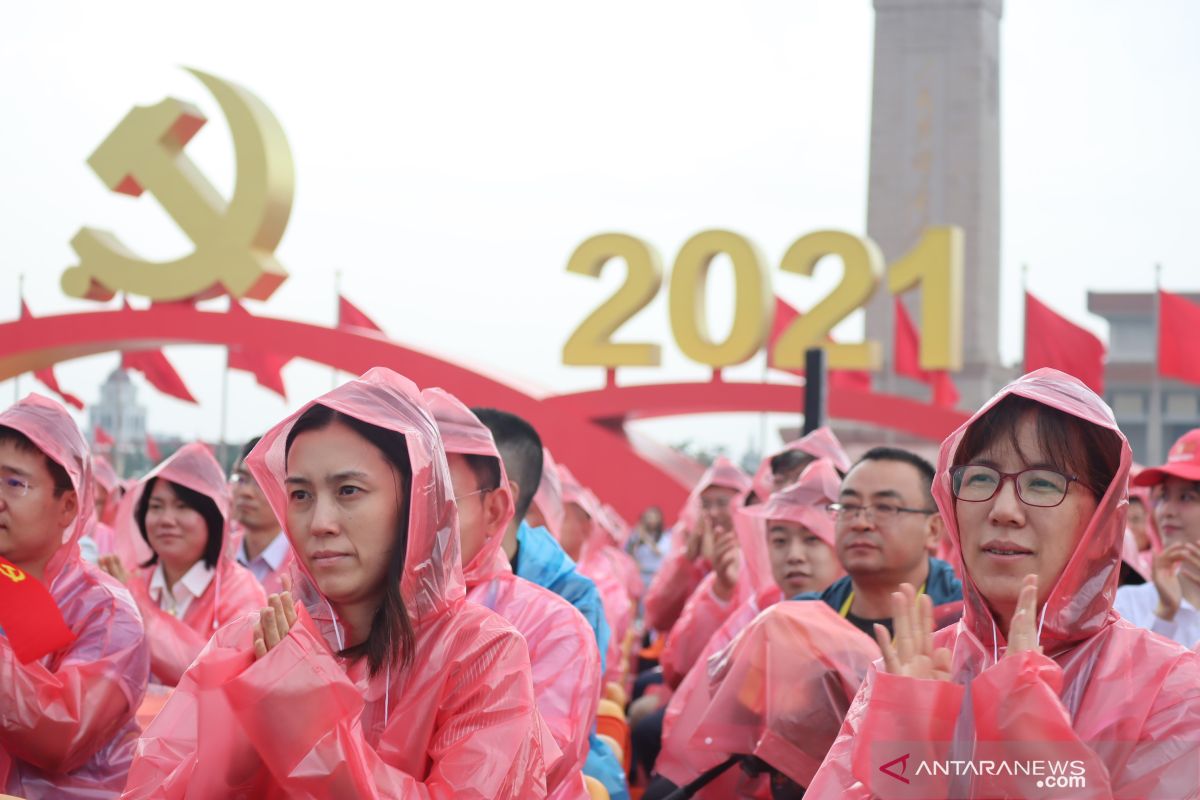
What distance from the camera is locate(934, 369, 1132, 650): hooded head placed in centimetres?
235

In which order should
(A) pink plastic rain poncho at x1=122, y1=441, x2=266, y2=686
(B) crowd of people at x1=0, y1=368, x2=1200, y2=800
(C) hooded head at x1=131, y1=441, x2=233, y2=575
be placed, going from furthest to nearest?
(C) hooded head at x1=131, y1=441, x2=233, y2=575, (A) pink plastic rain poncho at x1=122, y1=441, x2=266, y2=686, (B) crowd of people at x1=0, y1=368, x2=1200, y2=800

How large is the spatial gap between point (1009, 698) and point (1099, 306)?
131ft

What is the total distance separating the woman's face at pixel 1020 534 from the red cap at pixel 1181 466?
9.52ft

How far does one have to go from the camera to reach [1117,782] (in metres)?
2.20

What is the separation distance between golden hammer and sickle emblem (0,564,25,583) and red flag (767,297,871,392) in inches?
571

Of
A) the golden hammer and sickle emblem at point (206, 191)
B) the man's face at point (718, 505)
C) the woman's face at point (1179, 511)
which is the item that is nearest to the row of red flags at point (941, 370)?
the golden hammer and sickle emblem at point (206, 191)

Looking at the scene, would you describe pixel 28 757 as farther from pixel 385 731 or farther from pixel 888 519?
pixel 888 519

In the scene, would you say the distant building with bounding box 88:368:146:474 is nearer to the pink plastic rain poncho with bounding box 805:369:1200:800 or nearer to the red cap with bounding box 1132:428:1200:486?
the red cap with bounding box 1132:428:1200:486

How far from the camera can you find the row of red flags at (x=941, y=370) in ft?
46.1

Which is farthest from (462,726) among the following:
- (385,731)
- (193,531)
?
(193,531)

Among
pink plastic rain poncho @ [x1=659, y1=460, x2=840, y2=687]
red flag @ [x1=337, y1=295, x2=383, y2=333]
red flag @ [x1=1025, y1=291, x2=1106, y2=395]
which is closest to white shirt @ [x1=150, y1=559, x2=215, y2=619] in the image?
pink plastic rain poncho @ [x1=659, y1=460, x2=840, y2=687]

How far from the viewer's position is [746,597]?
6195mm

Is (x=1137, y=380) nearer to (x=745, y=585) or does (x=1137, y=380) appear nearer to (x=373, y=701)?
(x=745, y=585)

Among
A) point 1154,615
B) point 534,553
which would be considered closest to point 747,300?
point 1154,615
